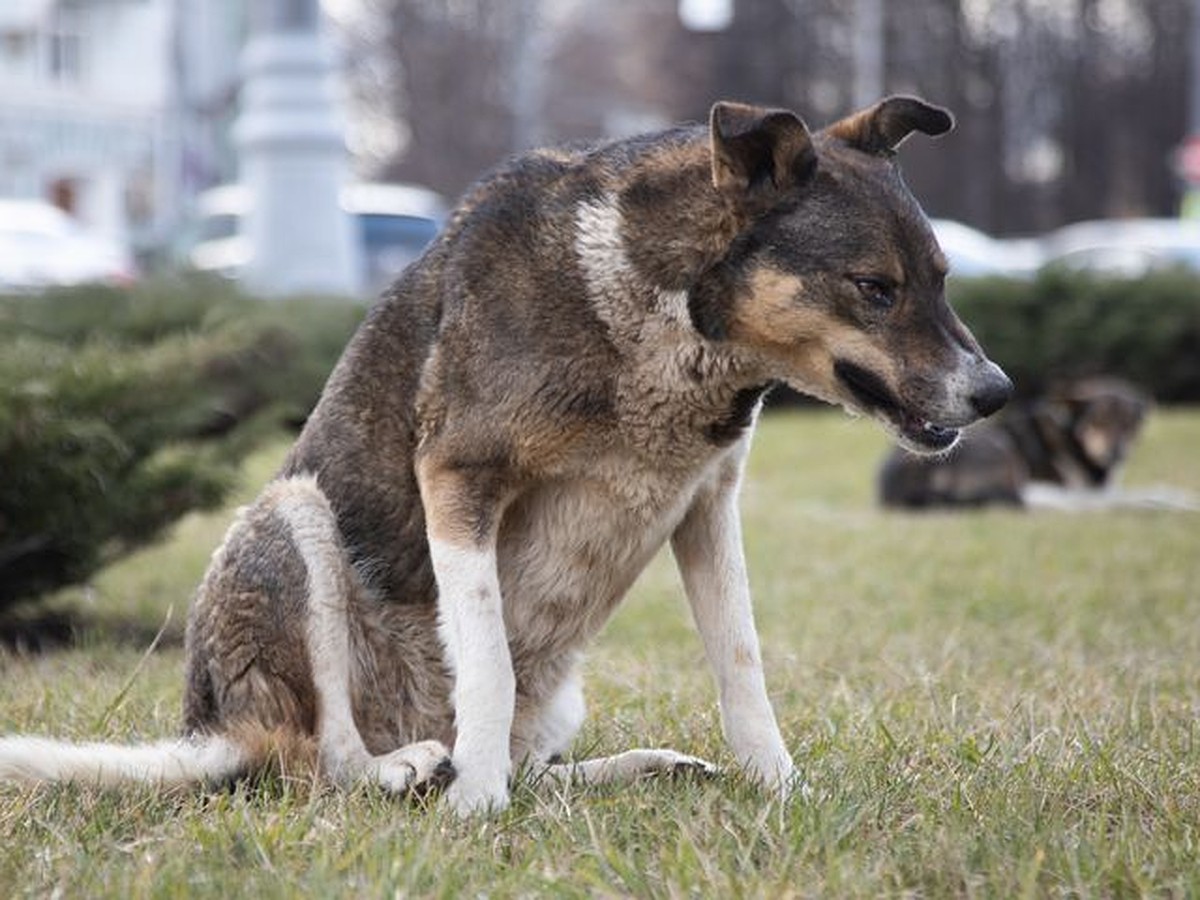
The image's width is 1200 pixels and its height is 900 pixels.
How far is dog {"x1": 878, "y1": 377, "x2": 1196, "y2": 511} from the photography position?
39.5 feet

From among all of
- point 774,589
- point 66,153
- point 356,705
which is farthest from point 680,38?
point 356,705

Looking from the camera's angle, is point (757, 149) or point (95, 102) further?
point (95, 102)

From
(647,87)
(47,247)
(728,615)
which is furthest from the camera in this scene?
(647,87)

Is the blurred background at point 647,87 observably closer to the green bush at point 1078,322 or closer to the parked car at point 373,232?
the parked car at point 373,232

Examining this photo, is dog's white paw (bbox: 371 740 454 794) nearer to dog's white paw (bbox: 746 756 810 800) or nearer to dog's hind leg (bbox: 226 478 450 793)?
dog's hind leg (bbox: 226 478 450 793)

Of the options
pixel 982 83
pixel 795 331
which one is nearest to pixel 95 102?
pixel 982 83

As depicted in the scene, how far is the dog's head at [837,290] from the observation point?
160 inches

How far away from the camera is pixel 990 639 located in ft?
23.7

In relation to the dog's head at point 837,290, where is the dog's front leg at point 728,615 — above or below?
below

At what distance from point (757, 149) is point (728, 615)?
44.6 inches

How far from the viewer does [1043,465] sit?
41.5 feet

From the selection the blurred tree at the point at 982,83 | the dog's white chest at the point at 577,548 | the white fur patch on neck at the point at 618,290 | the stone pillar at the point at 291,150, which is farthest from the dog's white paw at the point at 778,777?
the blurred tree at the point at 982,83

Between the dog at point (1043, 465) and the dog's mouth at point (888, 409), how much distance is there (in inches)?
307

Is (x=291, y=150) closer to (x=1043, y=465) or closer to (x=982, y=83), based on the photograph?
(x=1043, y=465)
